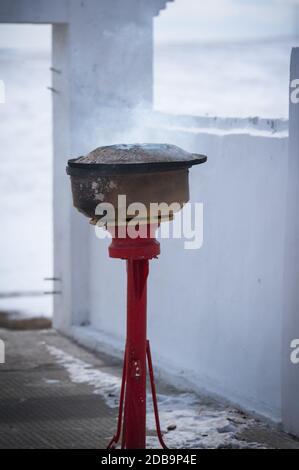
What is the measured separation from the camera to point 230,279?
595 cm

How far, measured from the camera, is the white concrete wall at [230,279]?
5539 mm

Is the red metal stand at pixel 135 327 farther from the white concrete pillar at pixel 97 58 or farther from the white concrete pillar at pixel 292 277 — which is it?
the white concrete pillar at pixel 97 58

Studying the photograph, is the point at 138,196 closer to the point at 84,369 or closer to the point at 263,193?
the point at 263,193

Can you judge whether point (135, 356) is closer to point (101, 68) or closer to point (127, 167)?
point (127, 167)

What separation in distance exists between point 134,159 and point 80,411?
1.97 meters

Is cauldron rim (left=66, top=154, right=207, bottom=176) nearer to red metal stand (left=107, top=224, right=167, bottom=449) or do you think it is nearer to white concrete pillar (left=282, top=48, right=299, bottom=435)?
red metal stand (left=107, top=224, right=167, bottom=449)

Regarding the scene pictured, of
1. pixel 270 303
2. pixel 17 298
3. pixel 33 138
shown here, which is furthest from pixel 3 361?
pixel 33 138

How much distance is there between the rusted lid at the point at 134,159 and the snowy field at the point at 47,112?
7.53 ft

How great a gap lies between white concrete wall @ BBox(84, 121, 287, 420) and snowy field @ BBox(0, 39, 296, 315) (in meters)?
0.88

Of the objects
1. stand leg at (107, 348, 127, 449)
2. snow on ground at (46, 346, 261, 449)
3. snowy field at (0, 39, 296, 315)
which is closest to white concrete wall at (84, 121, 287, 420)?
snow on ground at (46, 346, 261, 449)

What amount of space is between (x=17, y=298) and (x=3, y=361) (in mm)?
3042

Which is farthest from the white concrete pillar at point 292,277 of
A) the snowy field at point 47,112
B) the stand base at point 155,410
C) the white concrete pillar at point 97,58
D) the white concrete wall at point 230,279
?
the white concrete pillar at point 97,58

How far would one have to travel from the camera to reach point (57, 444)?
5207mm

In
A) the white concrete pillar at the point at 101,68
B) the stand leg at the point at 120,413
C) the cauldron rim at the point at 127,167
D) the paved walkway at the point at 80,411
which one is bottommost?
the paved walkway at the point at 80,411
